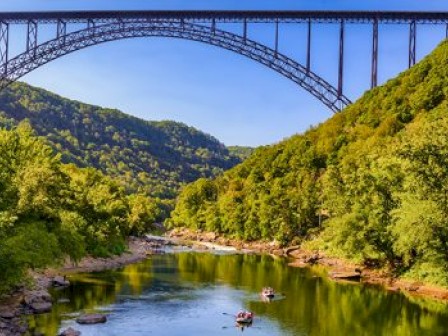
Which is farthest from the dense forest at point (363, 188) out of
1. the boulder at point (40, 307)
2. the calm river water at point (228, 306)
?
the boulder at point (40, 307)

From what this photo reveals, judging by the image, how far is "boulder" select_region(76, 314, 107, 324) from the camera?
33.6 meters

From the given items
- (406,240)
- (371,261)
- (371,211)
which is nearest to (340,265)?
(371,261)

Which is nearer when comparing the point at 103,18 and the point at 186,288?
the point at 186,288

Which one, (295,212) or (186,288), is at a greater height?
(295,212)

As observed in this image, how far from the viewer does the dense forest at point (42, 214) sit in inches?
1288

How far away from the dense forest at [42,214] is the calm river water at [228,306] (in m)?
3.58

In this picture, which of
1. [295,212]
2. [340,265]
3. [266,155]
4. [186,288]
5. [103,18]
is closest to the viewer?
[186,288]

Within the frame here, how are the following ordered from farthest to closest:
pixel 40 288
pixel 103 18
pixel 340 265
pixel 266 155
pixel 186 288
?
1. pixel 266 155
2. pixel 103 18
3. pixel 340 265
4. pixel 186 288
5. pixel 40 288

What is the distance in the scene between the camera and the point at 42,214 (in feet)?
141

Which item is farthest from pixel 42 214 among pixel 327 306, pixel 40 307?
pixel 327 306

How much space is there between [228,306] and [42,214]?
49.2 feet

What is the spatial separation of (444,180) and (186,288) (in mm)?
22170

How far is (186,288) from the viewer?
4847 cm

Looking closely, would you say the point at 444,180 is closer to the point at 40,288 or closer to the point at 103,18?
the point at 40,288
